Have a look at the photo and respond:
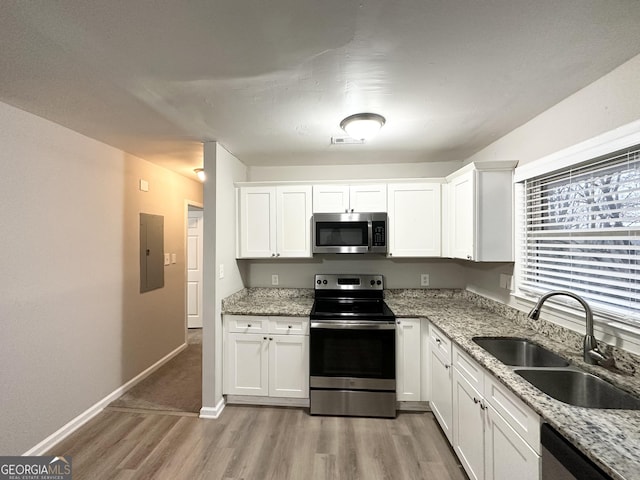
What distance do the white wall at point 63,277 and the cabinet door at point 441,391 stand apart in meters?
2.93

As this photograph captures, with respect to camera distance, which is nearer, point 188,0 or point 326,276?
point 188,0

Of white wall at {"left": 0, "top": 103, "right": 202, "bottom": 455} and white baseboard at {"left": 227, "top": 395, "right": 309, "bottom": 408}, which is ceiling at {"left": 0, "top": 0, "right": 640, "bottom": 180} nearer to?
white wall at {"left": 0, "top": 103, "right": 202, "bottom": 455}

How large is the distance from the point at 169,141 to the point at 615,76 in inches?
121

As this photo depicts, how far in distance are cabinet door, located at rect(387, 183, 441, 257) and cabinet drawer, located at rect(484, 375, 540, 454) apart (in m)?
1.49

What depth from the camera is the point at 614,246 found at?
1416mm

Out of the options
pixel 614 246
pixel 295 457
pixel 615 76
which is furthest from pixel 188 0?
pixel 295 457

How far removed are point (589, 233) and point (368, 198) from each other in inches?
66.1

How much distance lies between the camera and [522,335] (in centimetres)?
185

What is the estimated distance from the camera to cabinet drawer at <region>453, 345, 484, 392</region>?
155 centimetres

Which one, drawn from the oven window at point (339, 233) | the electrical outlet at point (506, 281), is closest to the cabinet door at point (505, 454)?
the electrical outlet at point (506, 281)

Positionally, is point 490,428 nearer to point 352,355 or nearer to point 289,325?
point 352,355

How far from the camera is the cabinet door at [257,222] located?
2867 mm

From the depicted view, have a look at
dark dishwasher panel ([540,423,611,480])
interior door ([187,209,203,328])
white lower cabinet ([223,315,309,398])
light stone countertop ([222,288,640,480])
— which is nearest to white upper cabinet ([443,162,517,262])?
light stone countertop ([222,288,640,480])

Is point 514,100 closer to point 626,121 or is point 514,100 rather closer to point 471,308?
point 626,121
